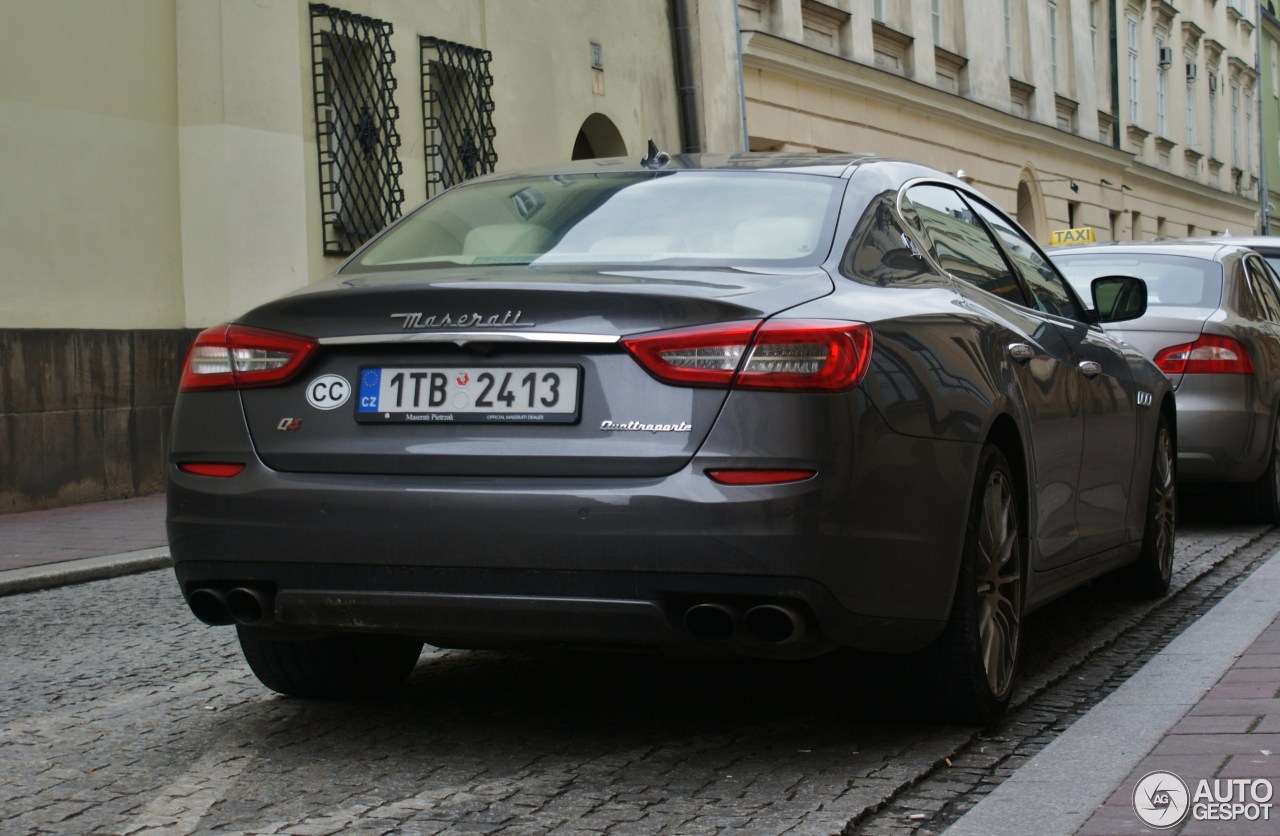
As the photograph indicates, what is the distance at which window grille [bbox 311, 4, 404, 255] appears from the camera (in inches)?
569

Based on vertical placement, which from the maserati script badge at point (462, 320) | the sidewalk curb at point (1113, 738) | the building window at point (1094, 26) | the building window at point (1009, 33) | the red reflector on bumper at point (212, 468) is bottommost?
the sidewalk curb at point (1113, 738)

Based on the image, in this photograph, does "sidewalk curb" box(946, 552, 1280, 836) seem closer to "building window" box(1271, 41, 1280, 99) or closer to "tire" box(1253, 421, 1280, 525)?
"tire" box(1253, 421, 1280, 525)

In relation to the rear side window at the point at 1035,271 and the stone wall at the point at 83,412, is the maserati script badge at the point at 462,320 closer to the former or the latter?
the rear side window at the point at 1035,271

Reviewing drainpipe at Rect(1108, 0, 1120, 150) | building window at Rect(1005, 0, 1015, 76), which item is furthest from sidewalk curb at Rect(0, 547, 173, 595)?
drainpipe at Rect(1108, 0, 1120, 150)

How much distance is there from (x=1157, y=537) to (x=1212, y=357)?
2.67 meters

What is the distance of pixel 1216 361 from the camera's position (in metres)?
9.27

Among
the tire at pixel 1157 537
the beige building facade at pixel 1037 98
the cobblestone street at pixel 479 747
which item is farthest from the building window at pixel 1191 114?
the cobblestone street at pixel 479 747

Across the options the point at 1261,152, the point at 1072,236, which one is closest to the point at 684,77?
the point at 1072,236

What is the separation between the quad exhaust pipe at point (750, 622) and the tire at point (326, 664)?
122 cm

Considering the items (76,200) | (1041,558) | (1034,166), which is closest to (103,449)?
(76,200)

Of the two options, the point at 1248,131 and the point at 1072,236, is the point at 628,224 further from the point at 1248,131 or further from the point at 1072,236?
the point at 1248,131

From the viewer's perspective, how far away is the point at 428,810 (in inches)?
152

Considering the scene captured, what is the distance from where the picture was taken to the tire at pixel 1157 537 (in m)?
6.79

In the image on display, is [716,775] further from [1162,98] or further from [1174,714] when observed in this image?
[1162,98]
